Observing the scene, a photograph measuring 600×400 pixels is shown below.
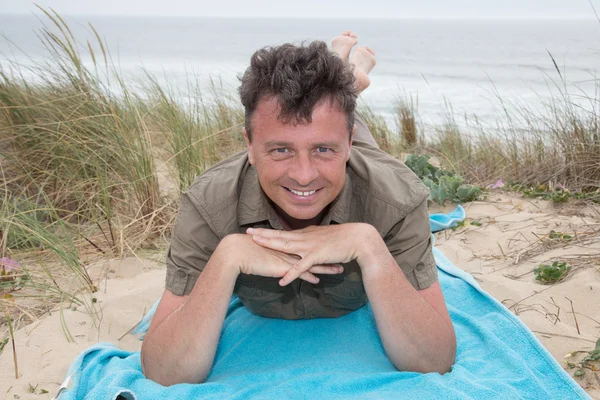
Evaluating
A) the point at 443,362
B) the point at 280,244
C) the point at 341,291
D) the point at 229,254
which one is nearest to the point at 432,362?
the point at 443,362

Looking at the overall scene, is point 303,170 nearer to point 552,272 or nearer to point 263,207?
point 263,207

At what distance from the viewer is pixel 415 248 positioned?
247 centimetres

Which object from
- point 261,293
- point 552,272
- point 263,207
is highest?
point 263,207

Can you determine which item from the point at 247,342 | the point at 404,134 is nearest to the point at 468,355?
the point at 247,342

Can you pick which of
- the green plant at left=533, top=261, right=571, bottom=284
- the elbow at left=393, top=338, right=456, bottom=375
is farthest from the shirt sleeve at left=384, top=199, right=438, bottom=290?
the green plant at left=533, top=261, right=571, bottom=284

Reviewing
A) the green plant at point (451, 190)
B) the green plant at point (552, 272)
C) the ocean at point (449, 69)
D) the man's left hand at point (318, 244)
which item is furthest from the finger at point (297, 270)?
the ocean at point (449, 69)

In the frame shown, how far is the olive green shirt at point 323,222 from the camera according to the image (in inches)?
96.3

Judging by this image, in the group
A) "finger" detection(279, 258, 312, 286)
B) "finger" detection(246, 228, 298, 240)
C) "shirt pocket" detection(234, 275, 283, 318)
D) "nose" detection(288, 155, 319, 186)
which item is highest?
"nose" detection(288, 155, 319, 186)

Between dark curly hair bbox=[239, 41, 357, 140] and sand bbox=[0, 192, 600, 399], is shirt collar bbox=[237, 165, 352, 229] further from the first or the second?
sand bbox=[0, 192, 600, 399]

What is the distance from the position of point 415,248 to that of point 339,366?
2.01 feet

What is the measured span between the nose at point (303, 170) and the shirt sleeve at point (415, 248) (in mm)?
481

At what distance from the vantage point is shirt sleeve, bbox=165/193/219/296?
2.43 meters

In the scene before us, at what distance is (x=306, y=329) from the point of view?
290 cm

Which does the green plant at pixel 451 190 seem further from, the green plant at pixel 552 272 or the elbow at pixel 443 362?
the elbow at pixel 443 362
